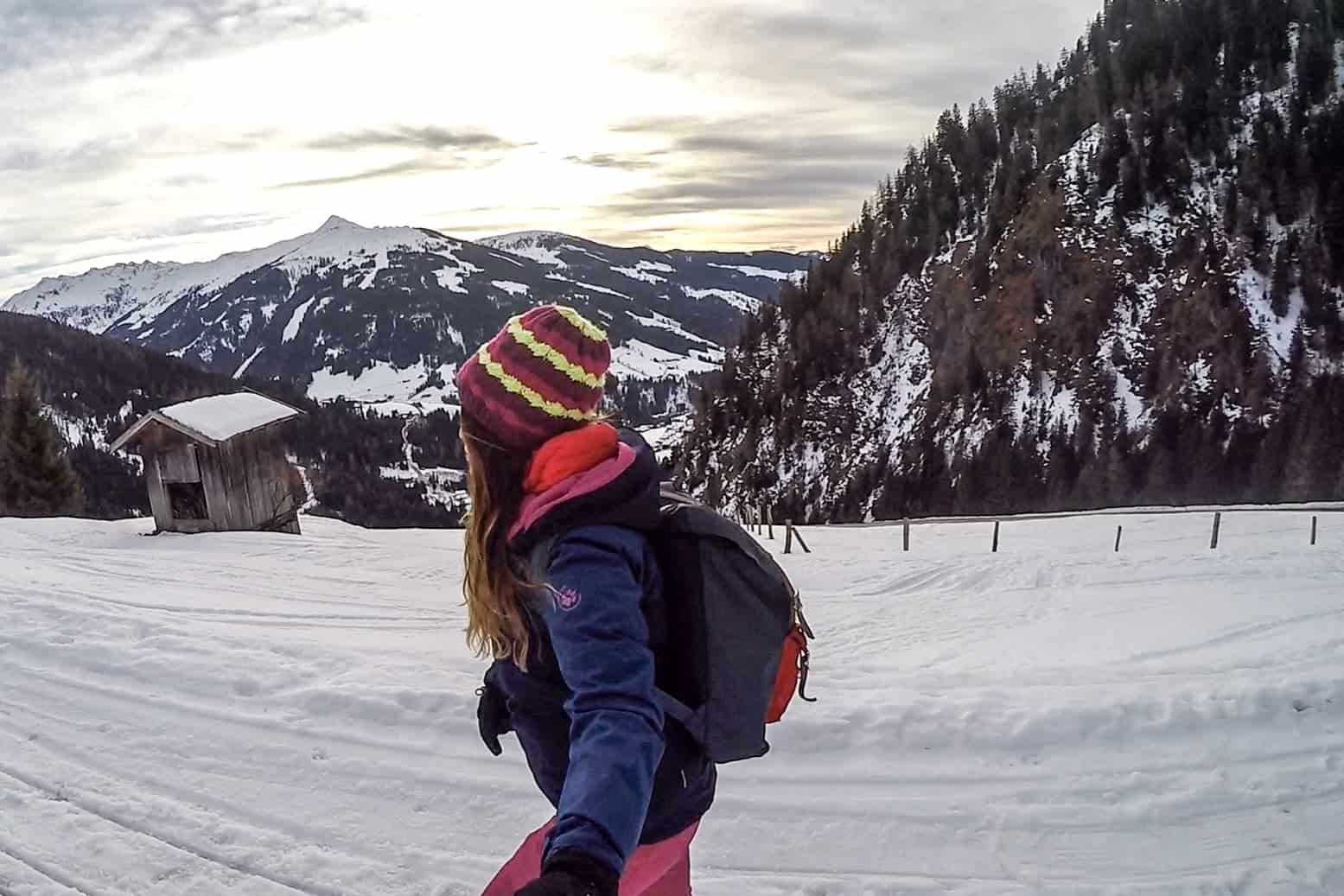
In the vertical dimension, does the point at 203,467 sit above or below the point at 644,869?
below

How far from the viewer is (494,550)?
186 centimetres

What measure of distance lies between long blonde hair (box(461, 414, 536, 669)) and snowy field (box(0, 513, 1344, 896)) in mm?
2460

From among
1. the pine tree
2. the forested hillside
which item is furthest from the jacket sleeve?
the forested hillside

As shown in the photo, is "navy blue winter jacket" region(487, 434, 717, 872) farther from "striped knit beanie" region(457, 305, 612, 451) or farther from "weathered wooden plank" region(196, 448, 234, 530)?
"weathered wooden plank" region(196, 448, 234, 530)

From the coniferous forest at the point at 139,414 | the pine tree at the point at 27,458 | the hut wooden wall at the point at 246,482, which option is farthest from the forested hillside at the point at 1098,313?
the hut wooden wall at the point at 246,482

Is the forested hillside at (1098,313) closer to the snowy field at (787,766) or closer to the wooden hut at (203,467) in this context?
the wooden hut at (203,467)

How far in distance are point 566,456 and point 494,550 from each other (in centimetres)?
26

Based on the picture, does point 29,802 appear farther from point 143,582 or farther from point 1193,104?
point 1193,104

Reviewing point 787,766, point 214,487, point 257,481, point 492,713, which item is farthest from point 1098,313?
point 492,713

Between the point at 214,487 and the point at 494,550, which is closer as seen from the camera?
the point at 494,550

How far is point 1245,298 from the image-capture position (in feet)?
207

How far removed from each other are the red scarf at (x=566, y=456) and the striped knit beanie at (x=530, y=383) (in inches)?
2.6

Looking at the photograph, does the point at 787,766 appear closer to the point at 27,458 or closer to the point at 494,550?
the point at 494,550

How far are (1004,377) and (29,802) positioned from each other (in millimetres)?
71533
